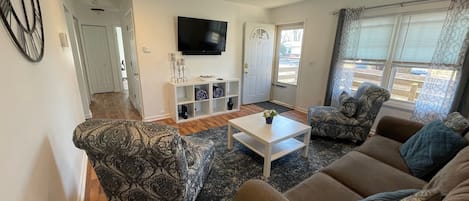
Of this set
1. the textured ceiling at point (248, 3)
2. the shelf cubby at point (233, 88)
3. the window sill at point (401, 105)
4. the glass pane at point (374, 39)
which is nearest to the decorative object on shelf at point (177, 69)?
the shelf cubby at point (233, 88)

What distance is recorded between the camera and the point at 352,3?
11.3 feet

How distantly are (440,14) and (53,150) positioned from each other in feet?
14.5

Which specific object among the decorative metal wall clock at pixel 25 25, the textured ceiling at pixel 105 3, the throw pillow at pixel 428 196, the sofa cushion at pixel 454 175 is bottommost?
the sofa cushion at pixel 454 175

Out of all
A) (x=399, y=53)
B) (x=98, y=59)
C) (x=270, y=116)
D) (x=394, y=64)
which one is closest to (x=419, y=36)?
(x=399, y=53)

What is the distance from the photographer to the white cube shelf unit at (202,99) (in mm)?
3764

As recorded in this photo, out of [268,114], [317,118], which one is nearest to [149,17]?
[268,114]

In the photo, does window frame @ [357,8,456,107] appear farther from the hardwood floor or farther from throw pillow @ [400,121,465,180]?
throw pillow @ [400,121,465,180]

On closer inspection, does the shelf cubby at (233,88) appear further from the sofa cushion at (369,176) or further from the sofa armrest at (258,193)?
the sofa armrest at (258,193)

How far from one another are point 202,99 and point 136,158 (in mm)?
2830

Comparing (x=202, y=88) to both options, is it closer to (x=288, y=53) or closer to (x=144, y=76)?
(x=144, y=76)

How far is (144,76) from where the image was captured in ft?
11.8

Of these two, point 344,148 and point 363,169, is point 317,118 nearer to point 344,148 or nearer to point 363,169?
point 344,148

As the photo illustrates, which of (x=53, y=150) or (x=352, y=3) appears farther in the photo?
(x=352, y=3)

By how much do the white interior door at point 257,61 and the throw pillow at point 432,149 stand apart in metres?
3.53
